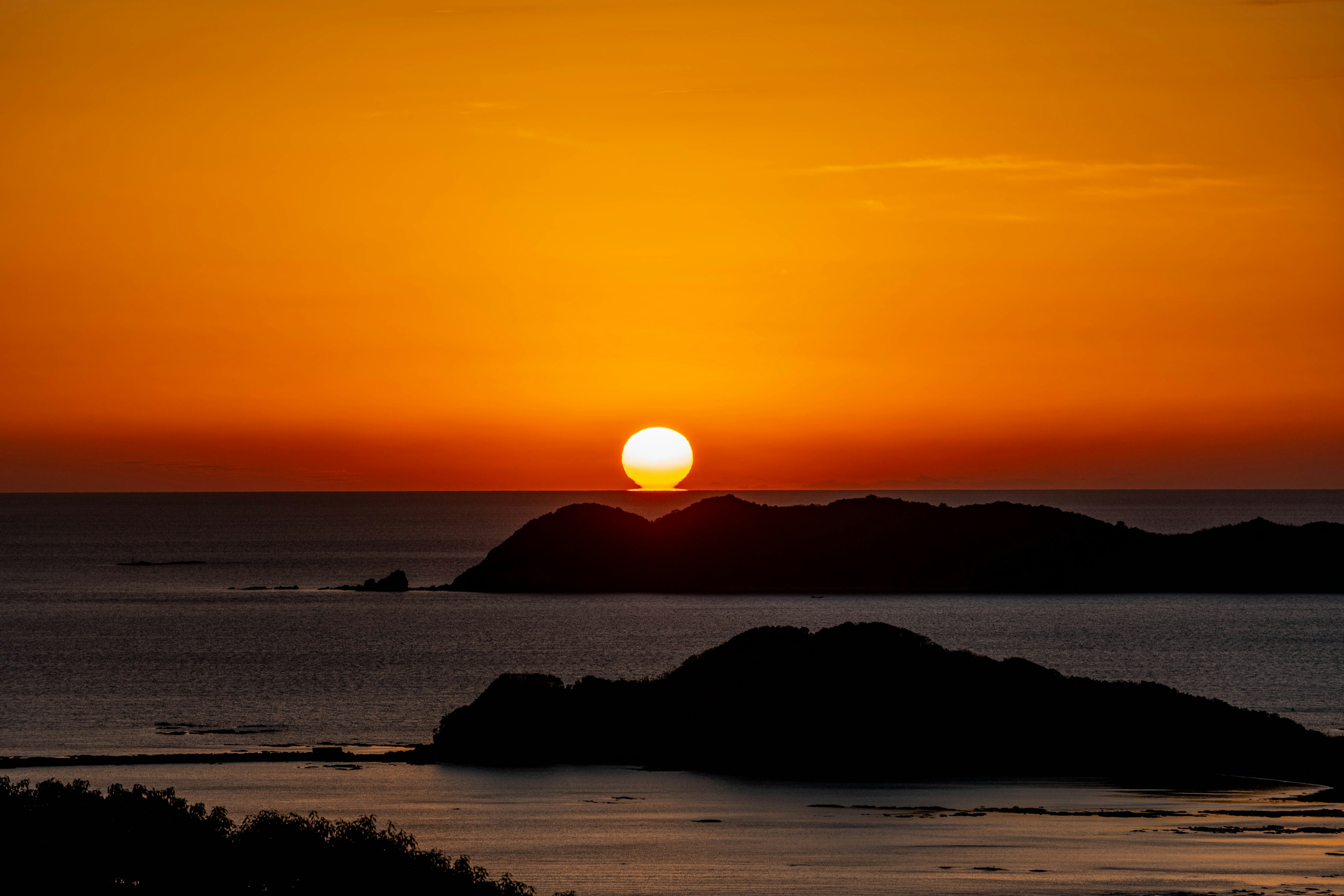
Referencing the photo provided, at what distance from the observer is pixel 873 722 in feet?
177

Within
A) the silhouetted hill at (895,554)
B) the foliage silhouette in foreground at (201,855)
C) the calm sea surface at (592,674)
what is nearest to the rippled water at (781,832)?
the calm sea surface at (592,674)

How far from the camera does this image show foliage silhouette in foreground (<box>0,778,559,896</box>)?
2825 cm

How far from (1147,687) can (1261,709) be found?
755 inches

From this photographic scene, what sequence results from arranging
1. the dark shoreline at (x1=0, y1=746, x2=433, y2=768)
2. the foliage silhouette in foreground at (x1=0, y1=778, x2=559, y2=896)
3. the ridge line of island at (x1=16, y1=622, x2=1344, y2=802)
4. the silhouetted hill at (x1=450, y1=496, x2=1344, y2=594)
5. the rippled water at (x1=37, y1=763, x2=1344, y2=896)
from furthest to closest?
the silhouetted hill at (x1=450, y1=496, x2=1344, y2=594) → the dark shoreline at (x1=0, y1=746, x2=433, y2=768) → the ridge line of island at (x1=16, y1=622, x2=1344, y2=802) → the rippled water at (x1=37, y1=763, x2=1344, y2=896) → the foliage silhouette in foreground at (x1=0, y1=778, x2=559, y2=896)

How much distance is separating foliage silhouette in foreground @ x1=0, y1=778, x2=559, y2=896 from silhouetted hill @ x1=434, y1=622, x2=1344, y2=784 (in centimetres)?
2375

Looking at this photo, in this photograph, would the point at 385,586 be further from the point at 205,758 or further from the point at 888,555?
the point at 205,758

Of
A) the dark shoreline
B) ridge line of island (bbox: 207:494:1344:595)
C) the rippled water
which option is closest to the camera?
the rippled water

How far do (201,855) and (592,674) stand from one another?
Result: 5704cm

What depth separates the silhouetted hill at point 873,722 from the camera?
169ft

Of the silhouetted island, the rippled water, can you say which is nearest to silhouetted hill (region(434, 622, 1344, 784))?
the rippled water

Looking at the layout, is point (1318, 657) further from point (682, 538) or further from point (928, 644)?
point (682, 538)

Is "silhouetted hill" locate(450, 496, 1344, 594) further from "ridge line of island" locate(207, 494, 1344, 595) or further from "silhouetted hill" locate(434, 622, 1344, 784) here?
"silhouetted hill" locate(434, 622, 1344, 784)

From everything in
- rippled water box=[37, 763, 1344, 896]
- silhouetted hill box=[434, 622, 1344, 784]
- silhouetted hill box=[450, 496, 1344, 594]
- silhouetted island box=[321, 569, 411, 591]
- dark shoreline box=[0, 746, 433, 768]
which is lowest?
rippled water box=[37, 763, 1344, 896]

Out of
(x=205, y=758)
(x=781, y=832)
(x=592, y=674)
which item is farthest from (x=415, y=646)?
(x=781, y=832)
